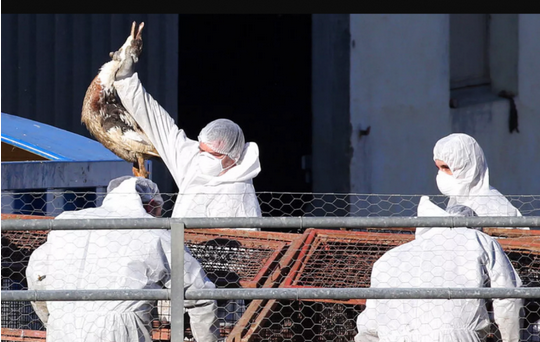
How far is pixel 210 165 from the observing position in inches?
202

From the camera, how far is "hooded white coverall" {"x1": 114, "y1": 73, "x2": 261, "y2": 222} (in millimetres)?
4996

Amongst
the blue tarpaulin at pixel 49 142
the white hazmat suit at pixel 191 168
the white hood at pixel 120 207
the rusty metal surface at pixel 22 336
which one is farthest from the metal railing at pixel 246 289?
Result: the blue tarpaulin at pixel 49 142

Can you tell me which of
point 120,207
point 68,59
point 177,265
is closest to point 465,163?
point 120,207

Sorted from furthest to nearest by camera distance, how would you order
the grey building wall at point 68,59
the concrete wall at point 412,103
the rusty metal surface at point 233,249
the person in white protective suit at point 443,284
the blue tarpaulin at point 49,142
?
1. the concrete wall at point 412,103
2. the grey building wall at point 68,59
3. the blue tarpaulin at point 49,142
4. the rusty metal surface at point 233,249
5. the person in white protective suit at point 443,284

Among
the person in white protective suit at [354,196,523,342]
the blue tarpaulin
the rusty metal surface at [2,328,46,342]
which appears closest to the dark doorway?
the blue tarpaulin

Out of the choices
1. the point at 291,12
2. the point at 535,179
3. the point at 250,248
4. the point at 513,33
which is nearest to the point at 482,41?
the point at 513,33

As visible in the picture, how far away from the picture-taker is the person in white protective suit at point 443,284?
11.7ft

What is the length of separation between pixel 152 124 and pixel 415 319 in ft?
6.96

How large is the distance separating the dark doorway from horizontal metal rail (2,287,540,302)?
5920 millimetres

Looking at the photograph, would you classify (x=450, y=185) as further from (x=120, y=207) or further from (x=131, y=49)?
(x=120, y=207)

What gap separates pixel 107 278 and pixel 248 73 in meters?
5.55

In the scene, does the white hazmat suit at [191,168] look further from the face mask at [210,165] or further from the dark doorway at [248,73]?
the dark doorway at [248,73]

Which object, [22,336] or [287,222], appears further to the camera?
[22,336]

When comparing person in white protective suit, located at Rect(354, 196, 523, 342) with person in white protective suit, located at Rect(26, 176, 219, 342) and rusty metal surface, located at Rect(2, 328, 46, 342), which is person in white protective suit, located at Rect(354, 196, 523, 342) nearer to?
person in white protective suit, located at Rect(26, 176, 219, 342)
